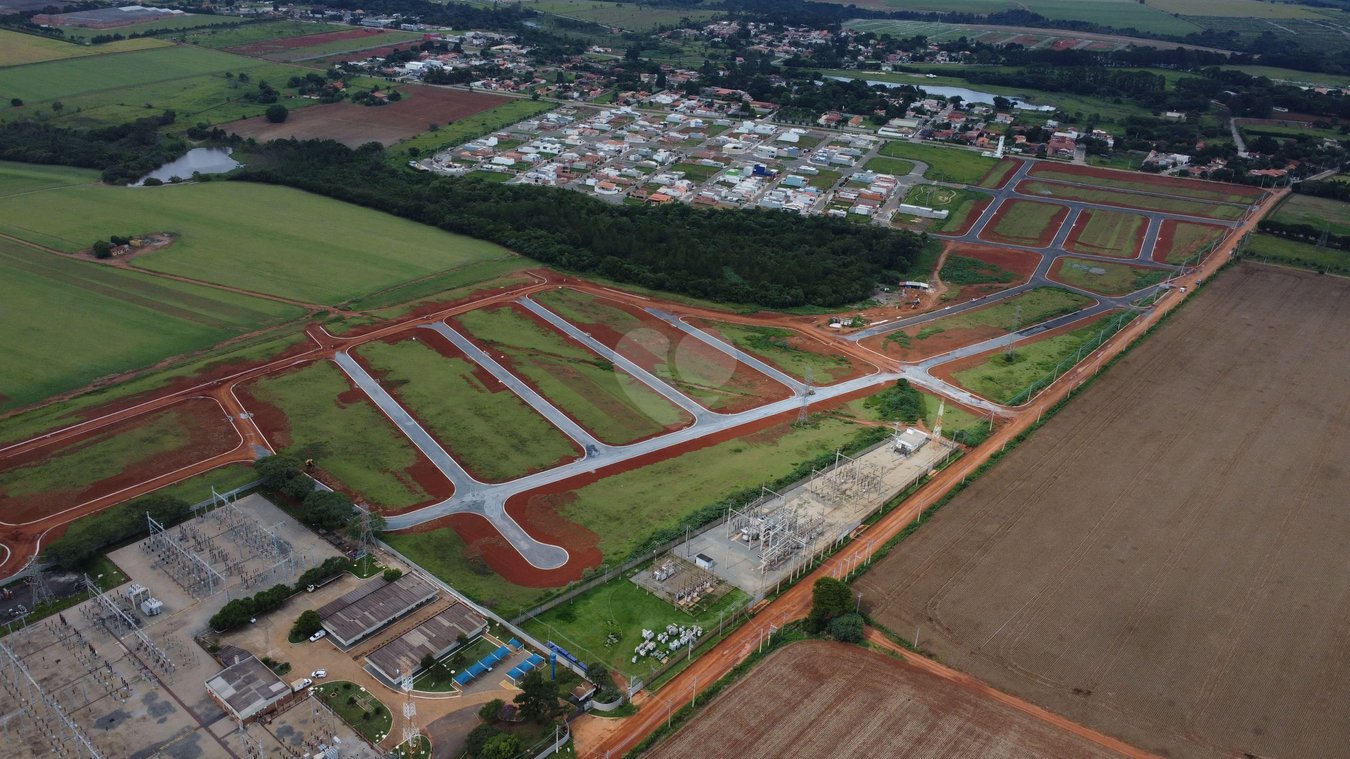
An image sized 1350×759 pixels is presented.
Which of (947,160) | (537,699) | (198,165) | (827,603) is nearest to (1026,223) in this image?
(947,160)

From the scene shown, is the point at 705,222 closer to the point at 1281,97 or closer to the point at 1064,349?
the point at 1064,349

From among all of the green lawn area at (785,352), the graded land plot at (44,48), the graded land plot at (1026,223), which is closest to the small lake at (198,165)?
the graded land plot at (44,48)

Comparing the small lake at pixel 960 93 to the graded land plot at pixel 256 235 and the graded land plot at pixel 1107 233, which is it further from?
the graded land plot at pixel 256 235

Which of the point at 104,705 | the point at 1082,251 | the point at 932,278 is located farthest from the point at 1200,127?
the point at 104,705

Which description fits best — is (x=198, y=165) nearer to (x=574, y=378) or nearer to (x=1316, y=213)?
(x=574, y=378)

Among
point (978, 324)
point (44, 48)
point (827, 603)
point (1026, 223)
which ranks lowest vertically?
point (827, 603)

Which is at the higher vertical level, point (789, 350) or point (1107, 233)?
point (1107, 233)
